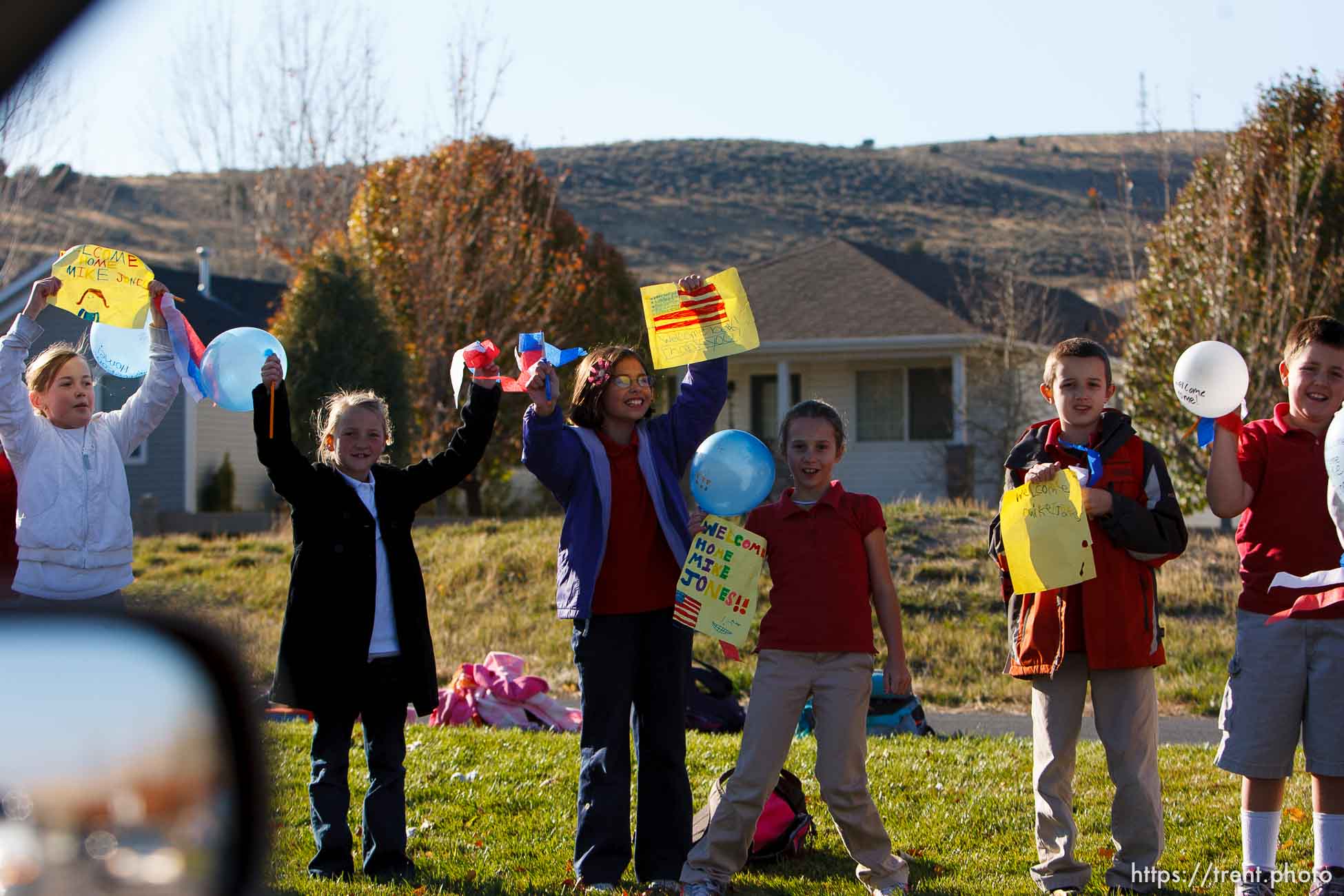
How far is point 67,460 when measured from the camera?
4.89 meters

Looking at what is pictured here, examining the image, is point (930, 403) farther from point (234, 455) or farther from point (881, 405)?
point (234, 455)

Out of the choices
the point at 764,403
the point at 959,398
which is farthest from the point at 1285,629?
the point at 764,403

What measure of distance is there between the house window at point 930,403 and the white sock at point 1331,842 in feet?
61.8

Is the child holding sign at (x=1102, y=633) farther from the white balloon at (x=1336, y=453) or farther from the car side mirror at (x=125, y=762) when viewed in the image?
the car side mirror at (x=125, y=762)

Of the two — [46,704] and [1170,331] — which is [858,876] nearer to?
[46,704]

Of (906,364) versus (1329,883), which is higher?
(906,364)

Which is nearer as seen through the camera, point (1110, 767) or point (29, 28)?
point (1110, 767)

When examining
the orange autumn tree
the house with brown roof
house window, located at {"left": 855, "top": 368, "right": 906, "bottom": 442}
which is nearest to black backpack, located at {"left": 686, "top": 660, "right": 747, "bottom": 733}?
the orange autumn tree

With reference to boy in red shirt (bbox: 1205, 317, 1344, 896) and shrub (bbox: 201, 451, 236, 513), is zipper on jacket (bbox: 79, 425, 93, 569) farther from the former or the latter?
shrub (bbox: 201, 451, 236, 513)

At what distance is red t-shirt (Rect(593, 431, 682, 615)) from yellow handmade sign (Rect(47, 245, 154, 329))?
1748 mm

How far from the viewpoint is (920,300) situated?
23.6 m

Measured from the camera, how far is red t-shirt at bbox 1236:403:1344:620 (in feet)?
14.1

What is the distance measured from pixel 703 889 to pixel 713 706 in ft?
12.0

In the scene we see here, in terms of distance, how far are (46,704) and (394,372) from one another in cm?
1624
